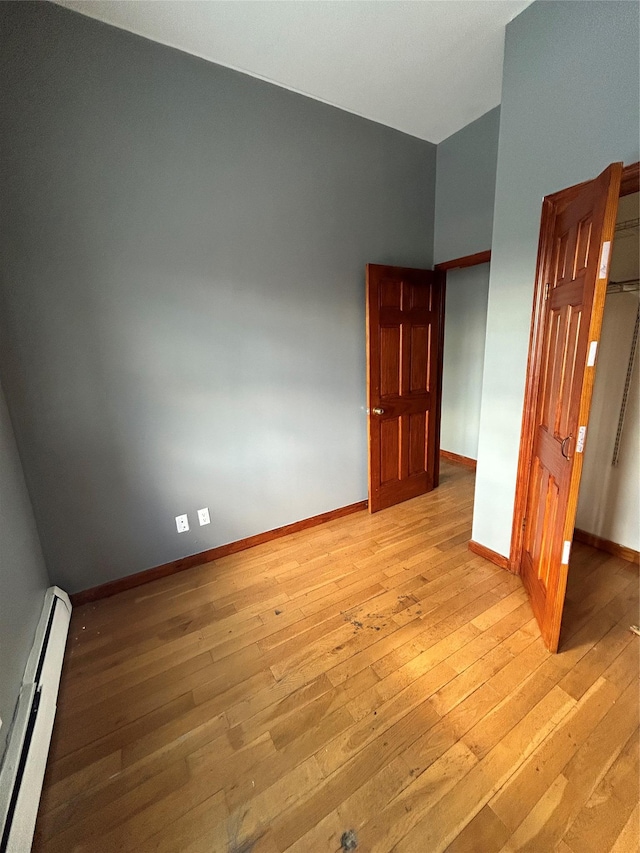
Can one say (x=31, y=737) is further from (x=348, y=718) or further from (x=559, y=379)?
(x=559, y=379)

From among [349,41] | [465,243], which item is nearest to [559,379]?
[465,243]

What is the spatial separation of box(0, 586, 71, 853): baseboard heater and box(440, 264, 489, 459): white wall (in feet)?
12.9

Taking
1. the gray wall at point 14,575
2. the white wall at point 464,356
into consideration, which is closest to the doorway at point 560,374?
the white wall at point 464,356

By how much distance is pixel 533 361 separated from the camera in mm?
1872

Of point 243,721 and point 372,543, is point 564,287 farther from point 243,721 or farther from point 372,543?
point 243,721

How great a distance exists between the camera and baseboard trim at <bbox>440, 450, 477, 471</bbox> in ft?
13.1

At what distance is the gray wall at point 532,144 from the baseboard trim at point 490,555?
Answer: 5cm

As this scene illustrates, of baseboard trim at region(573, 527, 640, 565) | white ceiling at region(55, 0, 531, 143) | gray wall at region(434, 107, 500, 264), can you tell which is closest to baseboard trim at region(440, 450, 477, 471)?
baseboard trim at region(573, 527, 640, 565)

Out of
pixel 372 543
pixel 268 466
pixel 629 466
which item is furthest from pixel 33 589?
pixel 629 466

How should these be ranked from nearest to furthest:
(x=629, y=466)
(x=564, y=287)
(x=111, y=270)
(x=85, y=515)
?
(x=564, y=287)
(x=111, y=270)
(x=85, y=515)
(x=629, y=466)

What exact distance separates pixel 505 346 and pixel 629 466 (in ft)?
3.96

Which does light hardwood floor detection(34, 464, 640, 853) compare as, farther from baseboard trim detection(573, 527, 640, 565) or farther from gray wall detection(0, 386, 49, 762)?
gray wall detection(0, 386, 49, 762)

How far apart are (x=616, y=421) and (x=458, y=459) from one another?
6.49ft

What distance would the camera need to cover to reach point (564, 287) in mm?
1568
